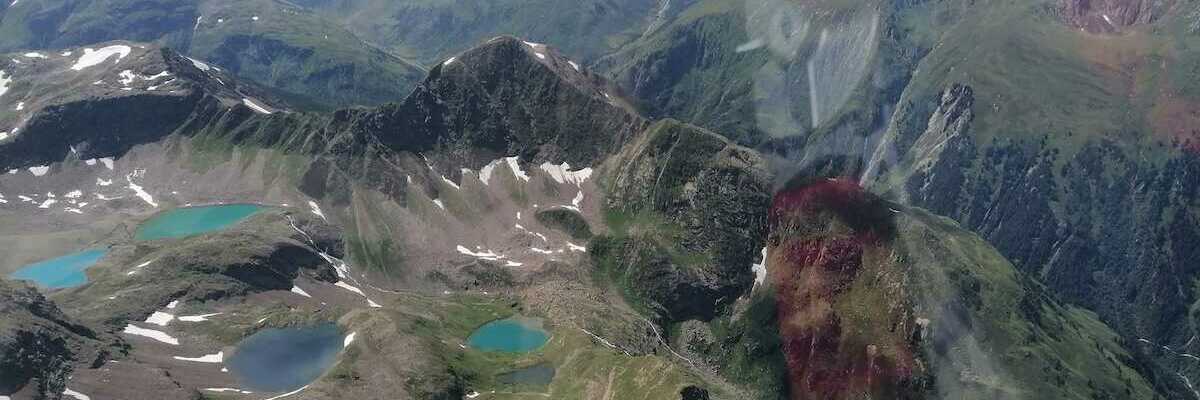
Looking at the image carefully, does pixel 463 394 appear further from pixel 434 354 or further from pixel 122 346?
pixel 122 346

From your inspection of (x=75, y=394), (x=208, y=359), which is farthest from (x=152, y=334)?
(x=75, y=394)

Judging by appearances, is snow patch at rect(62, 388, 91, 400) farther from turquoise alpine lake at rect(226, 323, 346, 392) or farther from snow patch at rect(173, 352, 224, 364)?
snow patch at rect(173, 352, 224, 364)

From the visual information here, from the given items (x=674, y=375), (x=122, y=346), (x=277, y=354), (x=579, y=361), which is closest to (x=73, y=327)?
(x=122, y=346)

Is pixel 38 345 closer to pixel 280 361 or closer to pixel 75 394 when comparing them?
pixel 75 394

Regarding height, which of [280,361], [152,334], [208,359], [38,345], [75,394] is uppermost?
[38,345]

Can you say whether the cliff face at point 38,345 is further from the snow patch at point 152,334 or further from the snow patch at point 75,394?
the snow patch at point 152,334

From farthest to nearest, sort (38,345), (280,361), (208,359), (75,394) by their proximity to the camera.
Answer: (280,361) < (208,359) < (38,345) < (75,394)

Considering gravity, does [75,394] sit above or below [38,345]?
below

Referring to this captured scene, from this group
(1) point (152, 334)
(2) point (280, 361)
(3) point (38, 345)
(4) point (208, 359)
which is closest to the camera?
(3) point (38, 345)

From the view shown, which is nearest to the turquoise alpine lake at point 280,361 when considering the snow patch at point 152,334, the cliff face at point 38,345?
the snow patch at point 152,334
